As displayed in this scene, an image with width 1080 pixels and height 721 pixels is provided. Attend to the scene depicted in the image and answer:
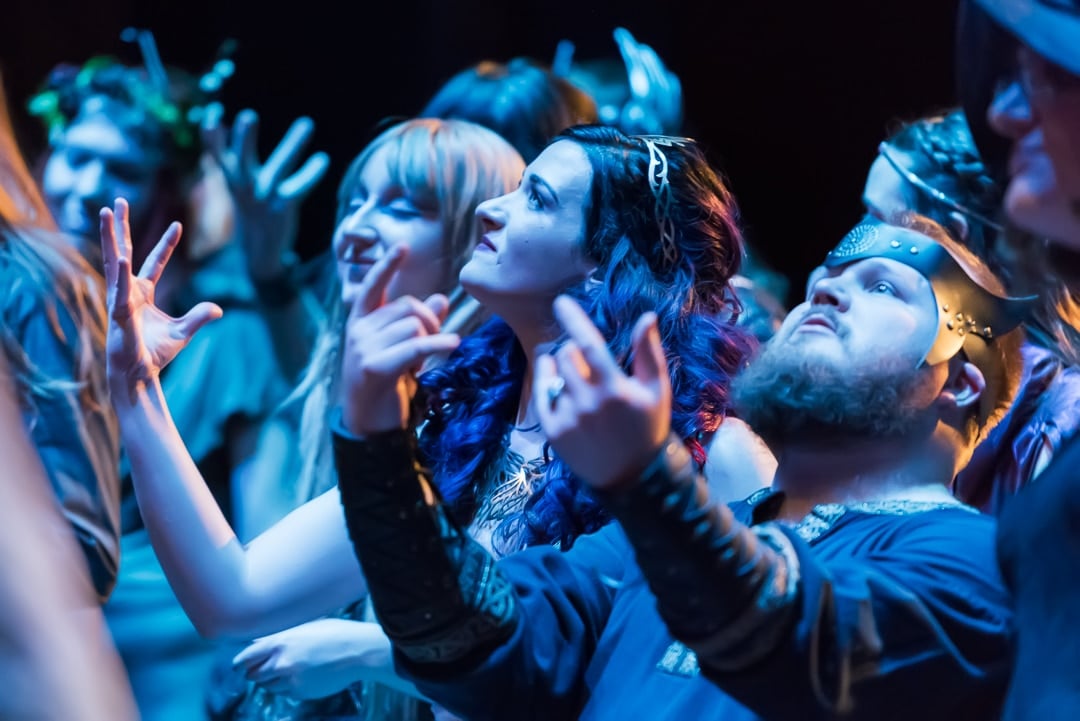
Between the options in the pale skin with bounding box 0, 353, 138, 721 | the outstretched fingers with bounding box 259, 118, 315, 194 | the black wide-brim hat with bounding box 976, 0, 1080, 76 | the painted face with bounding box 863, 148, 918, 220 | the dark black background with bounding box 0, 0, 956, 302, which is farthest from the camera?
the outstretched fingers with bounding box 259, 118, 315, 194

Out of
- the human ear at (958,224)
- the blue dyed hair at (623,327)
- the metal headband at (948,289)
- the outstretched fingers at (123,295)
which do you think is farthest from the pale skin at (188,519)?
the human ear at (958,224)

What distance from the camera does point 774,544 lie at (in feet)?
4.51

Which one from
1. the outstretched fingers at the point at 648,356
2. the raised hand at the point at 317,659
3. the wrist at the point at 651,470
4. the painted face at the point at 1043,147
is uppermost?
the painted face at the point at 1043,147

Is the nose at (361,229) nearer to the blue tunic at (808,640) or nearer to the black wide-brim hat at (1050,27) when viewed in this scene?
the blue tunic at (808,640)

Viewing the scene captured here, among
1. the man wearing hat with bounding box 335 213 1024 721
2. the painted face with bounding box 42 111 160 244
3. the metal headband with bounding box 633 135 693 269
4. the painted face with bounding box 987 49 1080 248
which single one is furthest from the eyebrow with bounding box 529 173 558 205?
the painted face with bounding box 42 111 160 244

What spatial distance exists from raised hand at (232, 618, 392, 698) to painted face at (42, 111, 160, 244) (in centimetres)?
170

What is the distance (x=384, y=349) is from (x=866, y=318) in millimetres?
674

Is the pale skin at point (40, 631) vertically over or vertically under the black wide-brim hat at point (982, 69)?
under

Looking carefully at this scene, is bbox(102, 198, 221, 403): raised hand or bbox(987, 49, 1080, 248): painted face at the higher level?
bbox(987, 49, 1080, 248): painted face

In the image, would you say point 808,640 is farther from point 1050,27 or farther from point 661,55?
point 661,55

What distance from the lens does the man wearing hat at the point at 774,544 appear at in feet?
4.21

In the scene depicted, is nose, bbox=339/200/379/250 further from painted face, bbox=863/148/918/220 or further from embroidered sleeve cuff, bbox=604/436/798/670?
embroidered sleeve cuff, bbox=604/436/798/670

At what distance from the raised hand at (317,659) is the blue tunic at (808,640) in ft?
1.55

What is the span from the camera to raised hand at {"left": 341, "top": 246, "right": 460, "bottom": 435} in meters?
1.39
